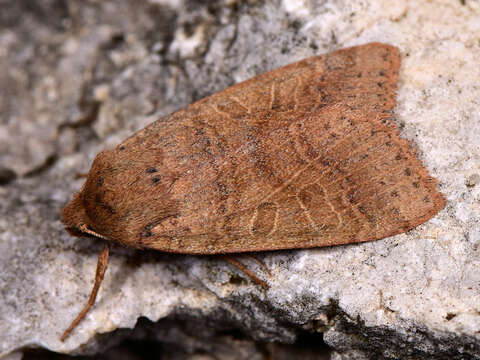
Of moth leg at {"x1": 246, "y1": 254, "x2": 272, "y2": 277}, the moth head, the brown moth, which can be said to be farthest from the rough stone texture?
the moth head

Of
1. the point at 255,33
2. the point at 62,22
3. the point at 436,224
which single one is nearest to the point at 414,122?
the point at 436,224

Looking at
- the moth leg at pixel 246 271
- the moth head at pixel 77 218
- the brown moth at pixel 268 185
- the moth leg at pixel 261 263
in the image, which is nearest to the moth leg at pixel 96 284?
the brown moth at pixel 268 185

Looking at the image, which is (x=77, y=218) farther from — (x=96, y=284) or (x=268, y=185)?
(x=268, y=185)

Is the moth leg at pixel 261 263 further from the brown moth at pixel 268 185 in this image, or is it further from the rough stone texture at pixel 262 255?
the brown moth at pixel 268 185

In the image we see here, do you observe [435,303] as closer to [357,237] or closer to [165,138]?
[357,237]

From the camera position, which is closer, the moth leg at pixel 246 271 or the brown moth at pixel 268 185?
the brown moth at pixel 268 185

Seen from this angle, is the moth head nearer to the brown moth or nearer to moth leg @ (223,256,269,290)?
the brown moth
